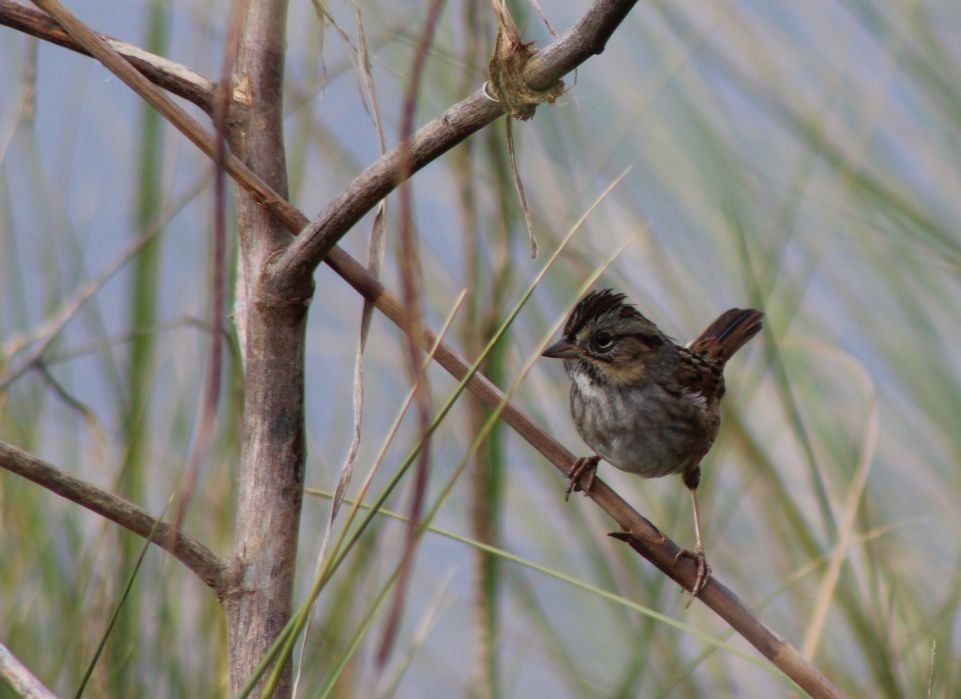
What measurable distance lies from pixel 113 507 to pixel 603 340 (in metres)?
1.85

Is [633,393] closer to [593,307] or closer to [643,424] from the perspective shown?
[643,424]

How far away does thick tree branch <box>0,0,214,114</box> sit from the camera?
124cm

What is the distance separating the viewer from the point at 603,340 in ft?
9.65

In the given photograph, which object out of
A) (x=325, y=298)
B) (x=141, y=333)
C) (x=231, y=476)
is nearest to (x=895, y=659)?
(x=231, y=476)

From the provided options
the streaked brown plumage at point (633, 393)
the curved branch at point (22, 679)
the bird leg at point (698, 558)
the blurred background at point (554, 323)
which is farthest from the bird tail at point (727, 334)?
the curved branch at point (22, 679)

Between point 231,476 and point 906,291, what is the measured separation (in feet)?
5.37

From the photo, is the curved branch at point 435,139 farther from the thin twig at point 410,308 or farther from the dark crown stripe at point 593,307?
Answer: the dark crown stripe at point 593,307

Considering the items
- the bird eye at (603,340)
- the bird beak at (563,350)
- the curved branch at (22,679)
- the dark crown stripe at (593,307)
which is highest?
the dark crown stripe at (593,307)

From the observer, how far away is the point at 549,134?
9.29 feet

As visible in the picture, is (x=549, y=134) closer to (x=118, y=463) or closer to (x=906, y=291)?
(x=906, y=291)

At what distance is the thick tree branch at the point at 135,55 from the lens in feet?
4.07

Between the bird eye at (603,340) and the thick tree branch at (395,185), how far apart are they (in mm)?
1344

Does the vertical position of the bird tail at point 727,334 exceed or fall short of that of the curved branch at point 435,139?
it exceeds it

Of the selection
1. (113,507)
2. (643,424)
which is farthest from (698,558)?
(113,507)
